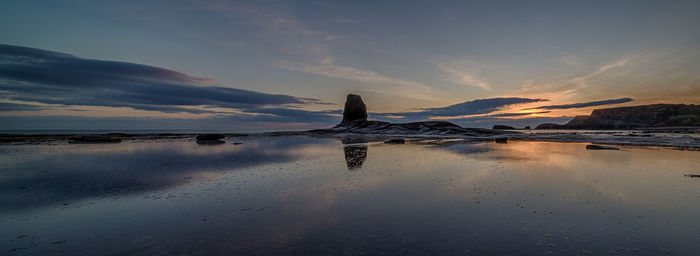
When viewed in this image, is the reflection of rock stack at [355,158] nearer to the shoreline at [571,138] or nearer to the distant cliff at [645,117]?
the shoreline at [571,138]

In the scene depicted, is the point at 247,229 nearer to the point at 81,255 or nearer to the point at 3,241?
the point at 81,255

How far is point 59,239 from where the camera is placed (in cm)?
463

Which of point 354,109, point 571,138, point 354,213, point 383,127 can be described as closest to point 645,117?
point 571,138

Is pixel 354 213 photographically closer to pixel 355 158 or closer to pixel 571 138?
pixel 355 158

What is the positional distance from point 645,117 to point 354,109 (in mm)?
122416

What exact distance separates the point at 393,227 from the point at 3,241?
699 centimetres

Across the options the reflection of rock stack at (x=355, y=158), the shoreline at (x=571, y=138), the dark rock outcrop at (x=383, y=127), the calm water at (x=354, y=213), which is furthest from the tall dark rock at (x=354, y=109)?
the calm water at (x=354, y=213)

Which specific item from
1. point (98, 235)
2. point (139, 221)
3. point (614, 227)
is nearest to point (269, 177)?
point (139, 221)

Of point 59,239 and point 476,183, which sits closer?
point 59,239

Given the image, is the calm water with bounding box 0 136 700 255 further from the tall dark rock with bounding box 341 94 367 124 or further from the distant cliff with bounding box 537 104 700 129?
the distant cliff with bounding box 537 104 700 129

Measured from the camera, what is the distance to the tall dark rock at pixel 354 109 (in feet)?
252

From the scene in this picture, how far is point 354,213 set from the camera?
19.8ft

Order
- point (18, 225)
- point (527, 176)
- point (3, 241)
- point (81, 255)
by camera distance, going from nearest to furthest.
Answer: point (81, 255)
point (3, 241)
point (18, 225)
point (527, 176)

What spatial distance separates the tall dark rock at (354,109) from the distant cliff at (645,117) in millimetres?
101838
